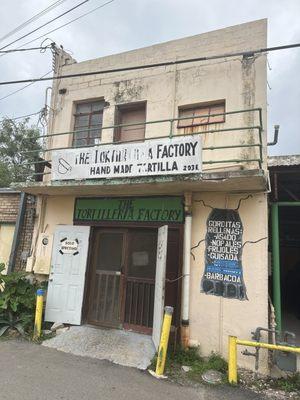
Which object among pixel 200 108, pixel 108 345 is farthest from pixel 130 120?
pixel 108 345

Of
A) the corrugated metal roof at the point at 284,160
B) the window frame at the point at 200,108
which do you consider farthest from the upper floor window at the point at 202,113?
the corrugated metal roof at the point at 284,160

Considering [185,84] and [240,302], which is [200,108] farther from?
[240,302]

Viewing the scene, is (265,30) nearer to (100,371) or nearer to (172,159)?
(172,159)

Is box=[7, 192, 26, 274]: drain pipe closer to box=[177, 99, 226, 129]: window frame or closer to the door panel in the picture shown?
the door panel

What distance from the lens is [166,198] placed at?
7086 mm

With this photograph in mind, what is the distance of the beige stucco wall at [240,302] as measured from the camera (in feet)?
19.7

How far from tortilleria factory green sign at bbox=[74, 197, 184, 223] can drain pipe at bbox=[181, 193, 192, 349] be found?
0.21 metres

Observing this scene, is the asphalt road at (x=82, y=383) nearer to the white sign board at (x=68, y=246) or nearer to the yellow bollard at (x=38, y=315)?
the yellow bollard at (x=38, y=315)

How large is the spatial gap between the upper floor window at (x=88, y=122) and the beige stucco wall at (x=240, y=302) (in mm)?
3699

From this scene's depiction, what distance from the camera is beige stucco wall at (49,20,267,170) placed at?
6.90 m

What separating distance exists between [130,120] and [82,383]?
574 cm

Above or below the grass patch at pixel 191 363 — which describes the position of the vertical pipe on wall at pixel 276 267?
above

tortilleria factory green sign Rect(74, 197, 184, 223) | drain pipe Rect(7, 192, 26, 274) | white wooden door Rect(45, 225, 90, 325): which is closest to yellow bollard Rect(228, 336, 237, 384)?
tortilleria factory green sign Rect(74, 197, 184, 223)

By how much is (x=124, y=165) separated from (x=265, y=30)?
4.09 metres
